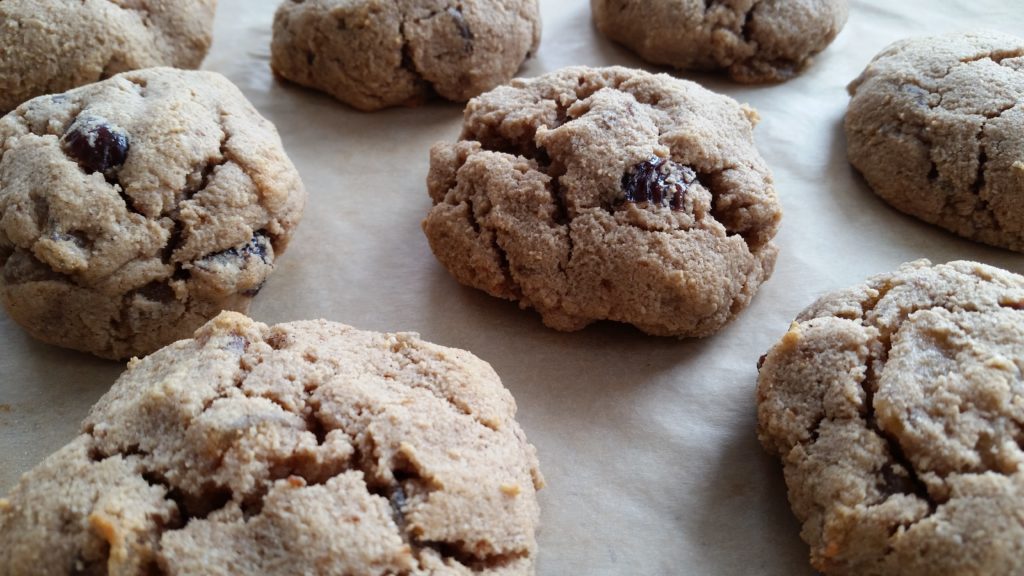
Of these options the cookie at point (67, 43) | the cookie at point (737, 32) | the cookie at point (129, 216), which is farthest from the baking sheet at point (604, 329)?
the cookie at point (67, 43)

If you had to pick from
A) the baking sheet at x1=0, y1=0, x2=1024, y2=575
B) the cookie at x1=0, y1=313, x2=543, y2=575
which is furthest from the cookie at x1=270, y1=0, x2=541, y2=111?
the cookie at x1=0, y1=313, x2=543, y2=575

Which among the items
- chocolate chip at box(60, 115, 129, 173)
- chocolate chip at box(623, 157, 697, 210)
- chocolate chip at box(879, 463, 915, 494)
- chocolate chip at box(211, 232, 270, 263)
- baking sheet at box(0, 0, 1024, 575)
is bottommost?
baking sheet at box(0, 0, 1024, 575)

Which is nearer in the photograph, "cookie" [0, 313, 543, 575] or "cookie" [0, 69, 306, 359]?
"cookie" [0, 313, 543, 575]

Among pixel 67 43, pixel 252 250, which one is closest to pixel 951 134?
pixel 252 250

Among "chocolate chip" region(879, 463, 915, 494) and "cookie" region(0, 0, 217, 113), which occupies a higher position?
"cookie" region(0, 0, 217, 113)

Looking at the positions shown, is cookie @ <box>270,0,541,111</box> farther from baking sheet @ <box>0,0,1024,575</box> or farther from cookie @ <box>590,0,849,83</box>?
cookie @ <box>590,0,849,83</box>

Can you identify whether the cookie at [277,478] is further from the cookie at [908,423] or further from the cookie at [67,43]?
the cookie at [67,43]

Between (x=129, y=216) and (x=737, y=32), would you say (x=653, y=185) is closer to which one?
(x=737, y=32)
